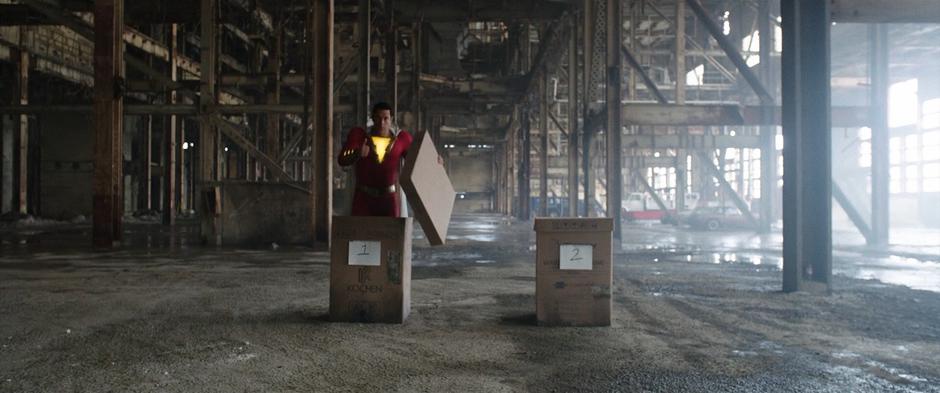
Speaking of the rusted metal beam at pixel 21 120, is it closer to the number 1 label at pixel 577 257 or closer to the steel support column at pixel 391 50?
the steel support column at pixel 391 50

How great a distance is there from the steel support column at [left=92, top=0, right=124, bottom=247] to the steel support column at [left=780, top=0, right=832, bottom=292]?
8.96 metres

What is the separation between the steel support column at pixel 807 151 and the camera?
17.4ft

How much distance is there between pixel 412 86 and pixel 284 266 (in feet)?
33.2

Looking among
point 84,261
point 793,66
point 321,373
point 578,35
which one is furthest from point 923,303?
point 578,35

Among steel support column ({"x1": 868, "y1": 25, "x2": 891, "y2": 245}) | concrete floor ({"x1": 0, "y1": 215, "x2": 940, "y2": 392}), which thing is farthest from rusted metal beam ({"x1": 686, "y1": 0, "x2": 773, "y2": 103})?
concrete floor ({"x1": 0, "y1": 215, "x2": 940, "y2": 392})

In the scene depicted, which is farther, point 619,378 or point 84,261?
point 84,261

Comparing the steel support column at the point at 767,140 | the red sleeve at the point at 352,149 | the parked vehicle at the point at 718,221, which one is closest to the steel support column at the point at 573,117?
the steel support column at the point at 767,140

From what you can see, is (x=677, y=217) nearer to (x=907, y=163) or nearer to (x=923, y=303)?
(x=907, y=163)

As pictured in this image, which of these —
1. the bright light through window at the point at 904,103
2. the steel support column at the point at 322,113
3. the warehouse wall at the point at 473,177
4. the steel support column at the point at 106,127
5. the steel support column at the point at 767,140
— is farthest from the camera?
the warehouse wall at the point at 473,177

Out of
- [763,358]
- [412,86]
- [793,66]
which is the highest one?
[412,86]

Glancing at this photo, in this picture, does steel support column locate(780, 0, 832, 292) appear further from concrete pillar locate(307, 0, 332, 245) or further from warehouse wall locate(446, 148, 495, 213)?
warehouse wall locate(446, 148, 495, 213)

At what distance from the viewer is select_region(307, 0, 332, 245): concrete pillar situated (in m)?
9.48

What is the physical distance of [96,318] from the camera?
3947 mm

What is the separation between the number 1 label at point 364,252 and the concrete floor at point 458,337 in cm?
40
